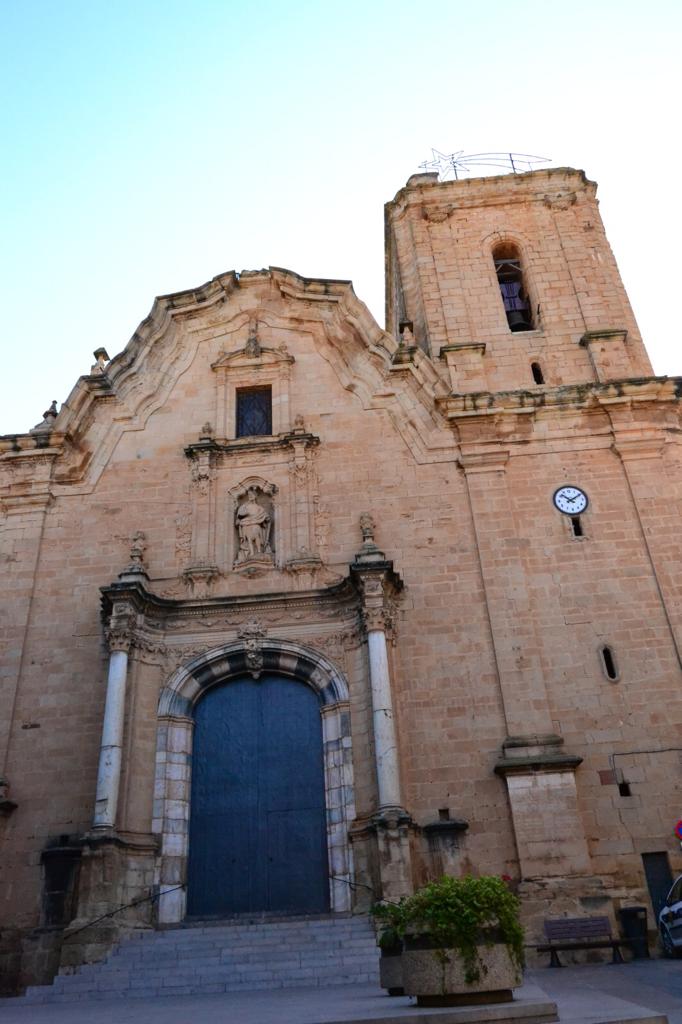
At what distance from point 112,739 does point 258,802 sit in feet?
8.52

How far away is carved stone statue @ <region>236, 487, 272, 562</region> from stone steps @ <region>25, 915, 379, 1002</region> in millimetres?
6250

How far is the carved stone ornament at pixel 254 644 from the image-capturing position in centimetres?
1431

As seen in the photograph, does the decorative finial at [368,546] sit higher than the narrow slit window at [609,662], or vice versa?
the decorative finial at [368,546]

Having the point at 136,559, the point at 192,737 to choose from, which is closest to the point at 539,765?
the point at 192,737

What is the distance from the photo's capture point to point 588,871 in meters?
11.9

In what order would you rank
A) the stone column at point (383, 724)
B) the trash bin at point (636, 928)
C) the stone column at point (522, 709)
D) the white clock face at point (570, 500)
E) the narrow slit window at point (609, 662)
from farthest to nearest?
1. the white clock face at point (570, 500)
2. the narrow slit window at point (609, 662)
3. the stone column at point (522, 709)
4. the stone column at point (383, 724)
5. the trash bin at point (636, 928)

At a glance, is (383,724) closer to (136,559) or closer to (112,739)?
(112,739)

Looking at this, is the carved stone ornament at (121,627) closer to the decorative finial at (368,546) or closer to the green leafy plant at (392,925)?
the decorative finial at (368,546)

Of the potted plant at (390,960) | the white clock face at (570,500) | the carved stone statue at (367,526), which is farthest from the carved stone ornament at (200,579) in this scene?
the potted plant at (390,960)

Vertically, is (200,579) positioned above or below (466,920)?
above

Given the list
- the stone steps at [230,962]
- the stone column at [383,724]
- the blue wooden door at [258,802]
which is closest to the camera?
the stone steps at [230,962]

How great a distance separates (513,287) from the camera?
20703 millimetres

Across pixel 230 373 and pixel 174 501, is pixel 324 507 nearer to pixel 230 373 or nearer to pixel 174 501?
pixel 174 501

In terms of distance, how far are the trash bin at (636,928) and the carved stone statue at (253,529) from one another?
26.7 feet
